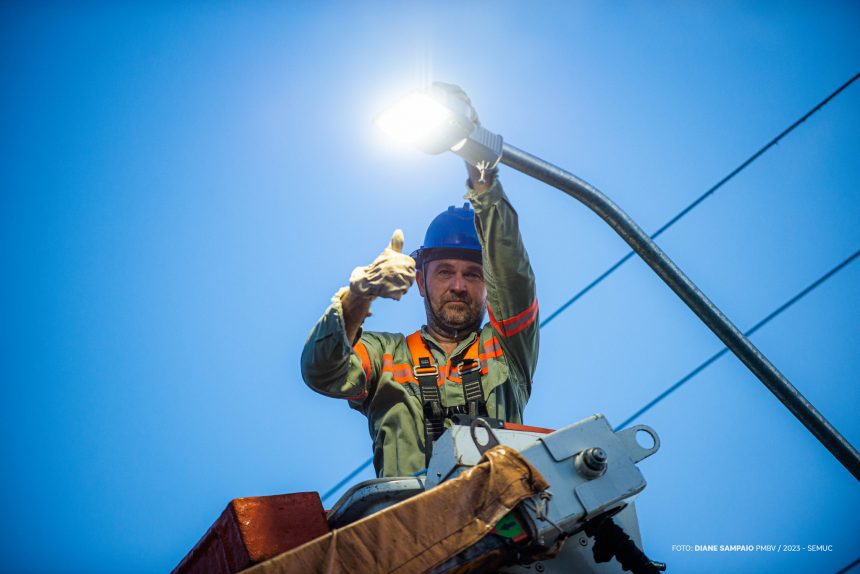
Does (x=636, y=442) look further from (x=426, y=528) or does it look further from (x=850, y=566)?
(x=850, y=566)

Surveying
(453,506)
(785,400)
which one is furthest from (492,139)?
(785,400)

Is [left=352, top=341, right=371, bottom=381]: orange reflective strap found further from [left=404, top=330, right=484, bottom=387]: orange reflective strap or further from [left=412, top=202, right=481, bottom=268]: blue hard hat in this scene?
[left=412, top=202, right=481, bottom=268]: blue hard hat

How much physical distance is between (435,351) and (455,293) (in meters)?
0.46

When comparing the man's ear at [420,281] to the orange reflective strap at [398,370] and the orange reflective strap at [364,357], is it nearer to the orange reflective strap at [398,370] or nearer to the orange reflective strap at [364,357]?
the orange reflective strap at [398,370]

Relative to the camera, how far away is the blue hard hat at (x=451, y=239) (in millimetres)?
4574

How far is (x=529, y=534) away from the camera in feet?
7.18

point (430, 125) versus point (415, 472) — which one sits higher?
point (430, 125)

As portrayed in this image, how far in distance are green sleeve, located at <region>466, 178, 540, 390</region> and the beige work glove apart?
67 centimetres

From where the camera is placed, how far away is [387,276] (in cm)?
306

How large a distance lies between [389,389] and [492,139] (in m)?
1.60

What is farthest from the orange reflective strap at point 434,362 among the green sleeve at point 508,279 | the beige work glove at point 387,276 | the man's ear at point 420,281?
the beige work glove at point 387,276

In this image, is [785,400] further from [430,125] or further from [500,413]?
[430,125]

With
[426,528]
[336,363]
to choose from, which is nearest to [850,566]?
[336,363]

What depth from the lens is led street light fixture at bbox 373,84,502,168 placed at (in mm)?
2686
